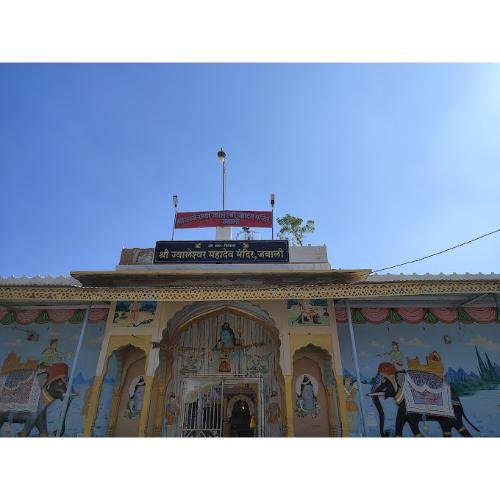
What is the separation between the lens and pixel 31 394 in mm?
9742

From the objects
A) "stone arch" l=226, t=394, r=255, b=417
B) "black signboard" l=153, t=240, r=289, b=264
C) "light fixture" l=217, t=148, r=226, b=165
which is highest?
"light fixture" l=217, t=148, r=226, b=165

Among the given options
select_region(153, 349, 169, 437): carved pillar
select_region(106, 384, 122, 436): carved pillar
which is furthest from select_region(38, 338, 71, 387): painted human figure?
select_region(153, 349, 169, 437): carved pillar

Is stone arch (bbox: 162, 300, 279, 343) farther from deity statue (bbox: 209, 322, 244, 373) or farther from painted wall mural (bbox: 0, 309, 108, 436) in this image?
painted wall mural (bbox: 0, 309, 108, 436)

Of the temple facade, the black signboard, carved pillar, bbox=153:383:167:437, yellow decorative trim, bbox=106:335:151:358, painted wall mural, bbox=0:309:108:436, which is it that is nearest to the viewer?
the temple facade

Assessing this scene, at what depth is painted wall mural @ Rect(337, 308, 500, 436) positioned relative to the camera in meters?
9.14

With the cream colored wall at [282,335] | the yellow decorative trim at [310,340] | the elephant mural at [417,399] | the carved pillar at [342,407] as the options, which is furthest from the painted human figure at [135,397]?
the elephant mural at [417,399]

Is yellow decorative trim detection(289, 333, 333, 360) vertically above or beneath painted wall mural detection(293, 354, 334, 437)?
above

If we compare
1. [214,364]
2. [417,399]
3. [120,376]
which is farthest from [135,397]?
[417,399]

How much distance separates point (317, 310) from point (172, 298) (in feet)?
12.9

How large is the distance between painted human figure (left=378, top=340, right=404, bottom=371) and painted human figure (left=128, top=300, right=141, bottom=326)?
273 inches

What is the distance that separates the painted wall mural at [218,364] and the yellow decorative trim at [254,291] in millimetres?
2157

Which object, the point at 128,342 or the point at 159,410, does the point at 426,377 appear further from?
the point at 128,342

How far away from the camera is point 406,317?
1030cm

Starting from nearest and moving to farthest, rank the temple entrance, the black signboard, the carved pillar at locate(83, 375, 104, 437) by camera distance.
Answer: the carved pillar at locate(83, 375, 104, 437)
the black signboard
the temple entrance
